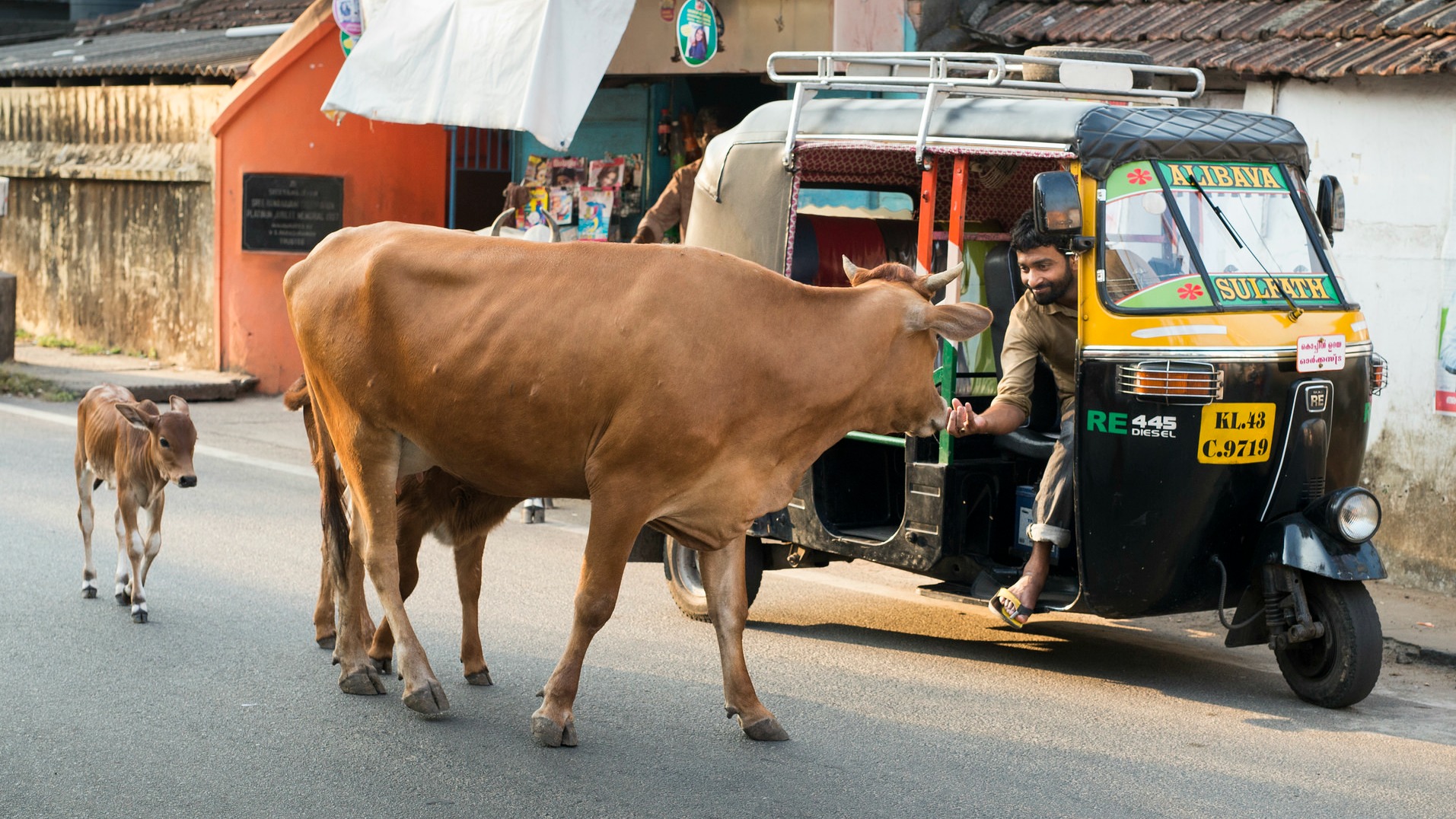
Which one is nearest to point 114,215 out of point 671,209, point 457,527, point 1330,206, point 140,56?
point 140,56

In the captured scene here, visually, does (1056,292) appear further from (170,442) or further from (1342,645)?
(170,442)

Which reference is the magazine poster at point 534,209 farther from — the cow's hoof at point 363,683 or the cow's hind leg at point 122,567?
the cow's hoof at point 363,683

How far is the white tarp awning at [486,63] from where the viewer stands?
11.1 meters

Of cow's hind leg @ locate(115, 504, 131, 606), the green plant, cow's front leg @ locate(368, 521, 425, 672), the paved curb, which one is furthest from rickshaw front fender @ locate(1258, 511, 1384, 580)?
the green plant

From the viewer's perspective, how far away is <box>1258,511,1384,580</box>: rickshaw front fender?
5.95 m

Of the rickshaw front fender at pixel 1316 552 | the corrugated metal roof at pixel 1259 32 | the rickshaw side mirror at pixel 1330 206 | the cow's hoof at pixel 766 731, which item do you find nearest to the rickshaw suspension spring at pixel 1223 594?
the rickshaw front fender at pixel 1316 552

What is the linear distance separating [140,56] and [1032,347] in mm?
12871

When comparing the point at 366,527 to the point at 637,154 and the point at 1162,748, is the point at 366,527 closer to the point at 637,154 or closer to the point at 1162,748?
the point at 1162,748

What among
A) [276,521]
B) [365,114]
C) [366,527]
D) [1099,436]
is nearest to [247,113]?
[365,114]

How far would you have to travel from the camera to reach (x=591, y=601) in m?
5.43

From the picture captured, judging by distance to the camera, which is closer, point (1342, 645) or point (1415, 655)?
point (1342, 645)

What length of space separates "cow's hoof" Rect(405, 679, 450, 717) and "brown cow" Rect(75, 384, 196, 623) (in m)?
1.94

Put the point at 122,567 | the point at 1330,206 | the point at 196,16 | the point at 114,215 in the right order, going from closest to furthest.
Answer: the point at 1330,206, the point at 122,567, the point at 114,215, the point at 196,16

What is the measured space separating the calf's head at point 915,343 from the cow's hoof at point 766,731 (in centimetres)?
113
